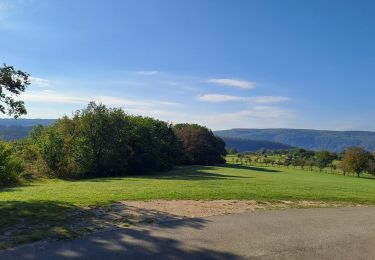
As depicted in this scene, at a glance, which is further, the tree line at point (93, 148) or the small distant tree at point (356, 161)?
the small distant tree at point (356, 161)

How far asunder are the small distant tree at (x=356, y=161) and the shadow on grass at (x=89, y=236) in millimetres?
83270

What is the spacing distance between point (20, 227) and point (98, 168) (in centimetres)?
4069

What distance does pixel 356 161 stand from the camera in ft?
292

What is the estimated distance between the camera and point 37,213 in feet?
43.9

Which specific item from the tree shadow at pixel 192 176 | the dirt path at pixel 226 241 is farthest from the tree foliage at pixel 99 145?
the dirt path at pixel 226 241

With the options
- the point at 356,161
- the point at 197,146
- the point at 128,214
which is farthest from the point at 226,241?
the point at 356,161

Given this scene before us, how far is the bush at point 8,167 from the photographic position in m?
34.4

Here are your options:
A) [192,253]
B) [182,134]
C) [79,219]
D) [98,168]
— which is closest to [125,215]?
[79,219]

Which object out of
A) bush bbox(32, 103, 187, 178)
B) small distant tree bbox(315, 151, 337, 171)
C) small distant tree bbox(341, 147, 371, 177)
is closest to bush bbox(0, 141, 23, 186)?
bush bbox(32, 103, 187, 178)

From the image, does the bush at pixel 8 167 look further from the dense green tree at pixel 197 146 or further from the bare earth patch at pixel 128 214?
the dense green tree at pixel 197 146

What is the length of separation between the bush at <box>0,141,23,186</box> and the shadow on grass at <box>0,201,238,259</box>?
21625 millimetres

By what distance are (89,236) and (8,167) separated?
27061mm

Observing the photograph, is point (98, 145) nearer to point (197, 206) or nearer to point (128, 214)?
point (197, 206)

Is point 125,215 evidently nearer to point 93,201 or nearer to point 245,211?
point 93,201
